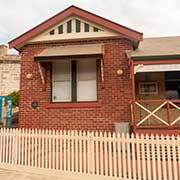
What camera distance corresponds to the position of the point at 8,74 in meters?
22.3

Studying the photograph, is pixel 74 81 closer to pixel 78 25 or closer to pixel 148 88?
pixel 78 25

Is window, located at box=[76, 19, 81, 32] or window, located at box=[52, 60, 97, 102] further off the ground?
window, located at box=[76, 19, 81, 32]

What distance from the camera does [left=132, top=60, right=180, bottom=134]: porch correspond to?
8.61 metres

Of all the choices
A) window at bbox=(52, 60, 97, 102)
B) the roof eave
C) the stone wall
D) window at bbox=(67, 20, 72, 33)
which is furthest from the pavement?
the stone wall

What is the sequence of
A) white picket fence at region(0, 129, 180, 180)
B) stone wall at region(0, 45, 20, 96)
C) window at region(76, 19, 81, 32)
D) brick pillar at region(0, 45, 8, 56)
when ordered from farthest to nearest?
1. brick pillar at region(0, 45, 8, 56)
2. stone wall at region(0, 45, 20, 96)
3. window at region(76, 19, 81, 32)
4. white picket fence at region(0, 129, 180, 180)

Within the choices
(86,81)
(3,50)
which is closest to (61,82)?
(86,81)

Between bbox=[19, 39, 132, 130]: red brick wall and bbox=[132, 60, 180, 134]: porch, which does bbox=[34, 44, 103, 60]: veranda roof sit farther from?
bbox=[132, 60, 180, 134]: porch

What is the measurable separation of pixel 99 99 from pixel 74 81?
1.42 meters

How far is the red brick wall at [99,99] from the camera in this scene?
9773 mm

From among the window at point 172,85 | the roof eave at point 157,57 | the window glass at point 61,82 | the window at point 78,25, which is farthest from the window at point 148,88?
the window at point 78,25

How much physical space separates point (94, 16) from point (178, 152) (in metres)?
6.74

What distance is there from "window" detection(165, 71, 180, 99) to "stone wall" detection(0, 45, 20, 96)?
1531 cm

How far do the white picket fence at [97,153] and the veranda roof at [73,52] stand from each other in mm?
3251

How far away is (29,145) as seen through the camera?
298 inches
